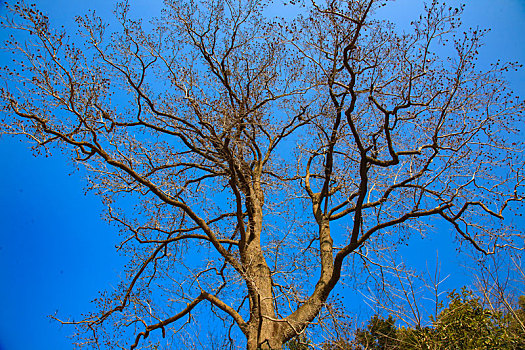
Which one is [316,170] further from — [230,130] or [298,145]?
[230,130]

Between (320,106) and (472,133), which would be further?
(320,106)

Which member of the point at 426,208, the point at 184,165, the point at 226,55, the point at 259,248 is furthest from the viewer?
the point at 184,165

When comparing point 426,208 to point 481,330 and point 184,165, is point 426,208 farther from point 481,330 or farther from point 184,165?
point 184,165

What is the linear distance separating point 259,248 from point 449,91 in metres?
3.65

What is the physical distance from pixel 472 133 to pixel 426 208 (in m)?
1.24

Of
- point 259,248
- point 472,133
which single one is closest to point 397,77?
point 472,133

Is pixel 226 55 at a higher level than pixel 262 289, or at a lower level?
higher

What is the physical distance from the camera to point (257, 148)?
7.34m

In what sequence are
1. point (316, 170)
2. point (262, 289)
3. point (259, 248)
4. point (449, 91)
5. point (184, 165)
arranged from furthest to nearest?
point (316, 170), point (184, 165), point (259, 248), point (262, 289), point (449, 91)

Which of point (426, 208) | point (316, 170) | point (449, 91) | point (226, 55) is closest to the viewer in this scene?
point (449, 91)

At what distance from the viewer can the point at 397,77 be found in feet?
18.0

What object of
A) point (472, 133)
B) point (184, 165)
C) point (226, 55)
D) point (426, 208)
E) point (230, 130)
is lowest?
point (426, 208)

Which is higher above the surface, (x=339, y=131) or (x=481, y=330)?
(x=339, y=131)

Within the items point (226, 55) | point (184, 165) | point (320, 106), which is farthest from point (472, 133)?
point (184, 165)
